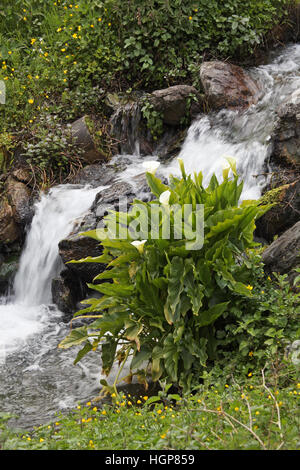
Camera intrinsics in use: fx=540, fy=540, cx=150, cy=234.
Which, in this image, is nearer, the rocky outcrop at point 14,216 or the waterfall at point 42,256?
the waterfall at point 42,256

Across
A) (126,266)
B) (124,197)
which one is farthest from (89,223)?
(126,266)

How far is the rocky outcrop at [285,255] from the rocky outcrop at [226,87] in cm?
361

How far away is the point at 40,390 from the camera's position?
471 centimetres

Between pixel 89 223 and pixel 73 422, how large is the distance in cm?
364

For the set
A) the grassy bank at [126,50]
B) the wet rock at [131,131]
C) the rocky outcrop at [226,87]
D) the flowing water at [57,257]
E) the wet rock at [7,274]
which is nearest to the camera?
the flowing water at [57,257]

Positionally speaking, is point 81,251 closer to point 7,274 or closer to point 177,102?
point 7,274

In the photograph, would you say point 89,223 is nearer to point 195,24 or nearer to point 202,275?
point 202,275

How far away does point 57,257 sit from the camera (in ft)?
21.5

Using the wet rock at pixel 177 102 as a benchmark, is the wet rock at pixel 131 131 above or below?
below

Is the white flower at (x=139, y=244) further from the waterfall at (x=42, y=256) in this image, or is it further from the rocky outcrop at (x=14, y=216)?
the rocky outcrop at (x=14, y=216)

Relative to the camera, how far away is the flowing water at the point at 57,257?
185 inches

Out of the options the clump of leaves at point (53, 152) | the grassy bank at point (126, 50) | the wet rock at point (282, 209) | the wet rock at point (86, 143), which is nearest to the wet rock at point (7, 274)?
the clump of leaves at point (53, 152)

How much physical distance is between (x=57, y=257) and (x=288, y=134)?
3075mm

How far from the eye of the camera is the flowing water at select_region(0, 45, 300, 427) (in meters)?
4.69
